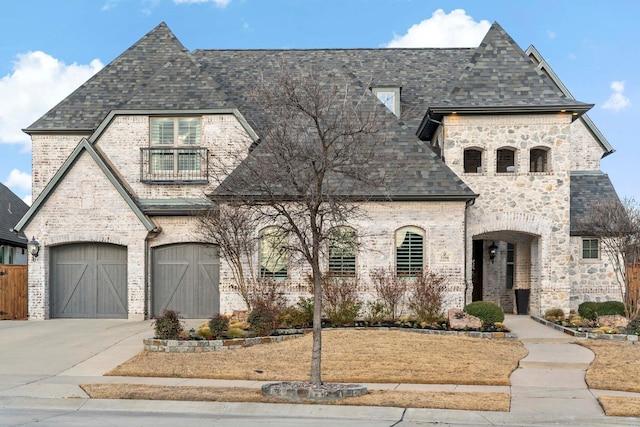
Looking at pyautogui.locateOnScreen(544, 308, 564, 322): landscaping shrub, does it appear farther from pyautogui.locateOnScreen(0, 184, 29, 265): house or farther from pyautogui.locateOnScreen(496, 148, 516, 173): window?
pyautogui.locateOnScreen(0, 184, 29, 265): house

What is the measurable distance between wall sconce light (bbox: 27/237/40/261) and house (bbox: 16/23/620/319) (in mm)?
187

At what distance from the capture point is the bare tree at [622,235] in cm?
2317

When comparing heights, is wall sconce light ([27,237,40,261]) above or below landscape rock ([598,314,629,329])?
above

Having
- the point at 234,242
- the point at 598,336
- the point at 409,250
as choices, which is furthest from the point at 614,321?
the point at 234,242

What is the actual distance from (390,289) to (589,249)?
28.0 ft

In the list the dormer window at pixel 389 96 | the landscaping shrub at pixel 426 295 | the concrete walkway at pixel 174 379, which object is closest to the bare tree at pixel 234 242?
the concrete walkway at pixel 174 379

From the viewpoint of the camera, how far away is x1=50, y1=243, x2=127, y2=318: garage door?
25375 millimetres

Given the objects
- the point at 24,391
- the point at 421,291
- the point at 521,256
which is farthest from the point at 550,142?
the point at 24,391

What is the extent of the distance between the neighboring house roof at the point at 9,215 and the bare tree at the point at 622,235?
29889 millimetres

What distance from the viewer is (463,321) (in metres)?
20.9

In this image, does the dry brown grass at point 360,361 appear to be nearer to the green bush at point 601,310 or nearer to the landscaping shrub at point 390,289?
the landscaping shrub at point 390,289

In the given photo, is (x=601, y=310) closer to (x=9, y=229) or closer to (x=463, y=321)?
(x=463, y=321)

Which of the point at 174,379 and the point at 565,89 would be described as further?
the point at 565,89

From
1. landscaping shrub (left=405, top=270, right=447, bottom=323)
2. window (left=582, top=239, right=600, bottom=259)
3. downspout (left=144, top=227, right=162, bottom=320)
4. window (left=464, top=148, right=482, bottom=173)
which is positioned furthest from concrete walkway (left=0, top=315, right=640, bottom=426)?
window (left=464, top=148, right=482, bottom=173)
